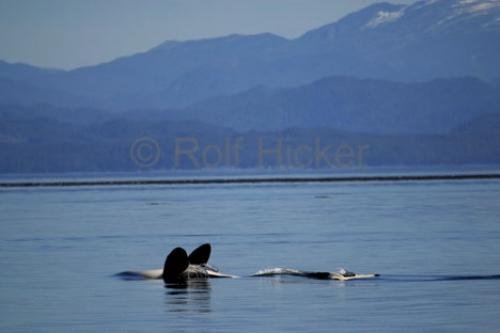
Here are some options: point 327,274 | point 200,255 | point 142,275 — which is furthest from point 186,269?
point 327,274

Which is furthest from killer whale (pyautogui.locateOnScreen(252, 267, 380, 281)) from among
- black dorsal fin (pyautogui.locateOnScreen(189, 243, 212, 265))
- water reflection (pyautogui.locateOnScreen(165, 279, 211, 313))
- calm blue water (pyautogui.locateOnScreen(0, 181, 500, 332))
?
water reflection (pyautogui.locateOnScreen(165, 279, 211, 313))

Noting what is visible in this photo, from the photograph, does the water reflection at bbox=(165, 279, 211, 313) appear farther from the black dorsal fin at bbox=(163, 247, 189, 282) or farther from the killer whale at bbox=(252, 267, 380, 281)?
the killer whale at bbox=(252, 267, 380, 281)

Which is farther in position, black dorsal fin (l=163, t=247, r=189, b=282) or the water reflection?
black dorsal fin (l=163, t=247, r=189, b=282)

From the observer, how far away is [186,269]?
34.5 meters

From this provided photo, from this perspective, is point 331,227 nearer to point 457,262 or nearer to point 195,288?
point 457,262

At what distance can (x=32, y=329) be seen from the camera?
25.5 meters

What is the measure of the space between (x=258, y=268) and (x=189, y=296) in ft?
24.5

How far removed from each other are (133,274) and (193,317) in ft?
29.0

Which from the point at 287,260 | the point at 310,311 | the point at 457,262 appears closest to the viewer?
the point at 310,311

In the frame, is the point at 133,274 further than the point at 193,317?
Yes

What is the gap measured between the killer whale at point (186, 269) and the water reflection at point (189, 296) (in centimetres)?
33

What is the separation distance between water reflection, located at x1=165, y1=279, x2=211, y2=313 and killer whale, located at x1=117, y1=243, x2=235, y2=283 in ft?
1.07

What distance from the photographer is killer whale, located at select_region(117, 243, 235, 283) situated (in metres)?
33.8

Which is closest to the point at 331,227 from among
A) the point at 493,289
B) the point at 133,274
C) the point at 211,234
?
the point at 211,234
